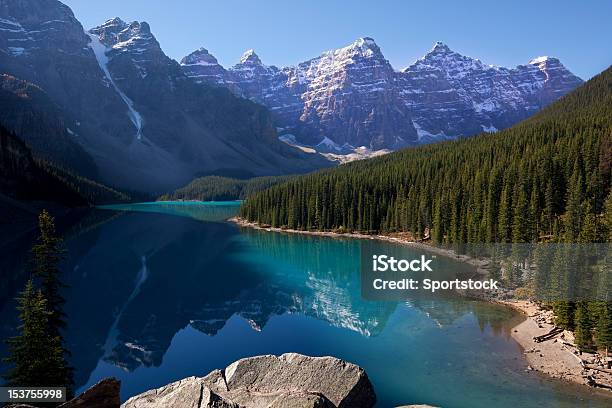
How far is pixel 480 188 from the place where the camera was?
101 m

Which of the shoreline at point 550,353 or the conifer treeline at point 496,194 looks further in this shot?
the conifer treeline at point 496,194

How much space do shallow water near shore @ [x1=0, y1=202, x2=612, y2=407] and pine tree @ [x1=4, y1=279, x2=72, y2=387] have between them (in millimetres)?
10550

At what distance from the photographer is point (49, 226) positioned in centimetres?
3241

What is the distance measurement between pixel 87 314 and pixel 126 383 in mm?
24462

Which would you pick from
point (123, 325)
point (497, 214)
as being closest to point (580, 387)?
point (123, 325)

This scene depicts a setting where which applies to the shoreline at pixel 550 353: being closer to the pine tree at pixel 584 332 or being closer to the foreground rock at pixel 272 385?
the pine tree at pixel 584 332

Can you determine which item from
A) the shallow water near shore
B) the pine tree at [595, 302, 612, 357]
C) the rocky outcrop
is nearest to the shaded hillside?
the shallow water near shore

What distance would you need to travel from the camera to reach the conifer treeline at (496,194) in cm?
6359

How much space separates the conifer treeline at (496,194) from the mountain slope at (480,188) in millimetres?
259

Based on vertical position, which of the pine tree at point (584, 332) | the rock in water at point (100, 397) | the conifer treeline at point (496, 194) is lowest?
the pine tree at point (584, 332)

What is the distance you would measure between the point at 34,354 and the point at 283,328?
30183mm

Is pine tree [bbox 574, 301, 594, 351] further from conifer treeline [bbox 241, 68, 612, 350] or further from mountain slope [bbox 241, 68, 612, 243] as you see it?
mountain slope [bbox 241, 68, 612, 243]

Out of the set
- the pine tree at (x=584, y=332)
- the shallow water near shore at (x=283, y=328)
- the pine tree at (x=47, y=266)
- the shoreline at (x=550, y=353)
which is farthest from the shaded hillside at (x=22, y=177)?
the pine tree at (x=584, y=332)

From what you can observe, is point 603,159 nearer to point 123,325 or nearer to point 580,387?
point 580,387
